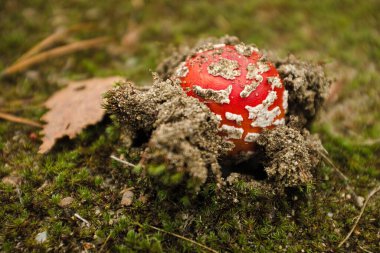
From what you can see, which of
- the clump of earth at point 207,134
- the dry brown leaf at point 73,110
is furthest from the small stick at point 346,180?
the dry brown leaf at point 73,110

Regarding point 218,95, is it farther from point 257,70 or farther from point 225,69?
point 257,70

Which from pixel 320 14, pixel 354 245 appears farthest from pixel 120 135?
pixel 320 14

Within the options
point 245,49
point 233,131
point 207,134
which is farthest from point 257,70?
point 207,134

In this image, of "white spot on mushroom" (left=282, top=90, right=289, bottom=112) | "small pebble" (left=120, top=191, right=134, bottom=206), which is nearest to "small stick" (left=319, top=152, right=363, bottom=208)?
"white spot on mushroom" (left=282, top=90, right=289, bottom=112)

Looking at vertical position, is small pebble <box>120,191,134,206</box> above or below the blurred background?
below

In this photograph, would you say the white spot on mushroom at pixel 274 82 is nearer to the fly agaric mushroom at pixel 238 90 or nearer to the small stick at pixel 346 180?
the fly agaric mushroom at pixel 238 90

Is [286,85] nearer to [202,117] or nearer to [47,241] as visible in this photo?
[202,117]

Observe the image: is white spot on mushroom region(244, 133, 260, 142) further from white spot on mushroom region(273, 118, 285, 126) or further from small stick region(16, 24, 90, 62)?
small stick region(16, 24, 90, 62)
